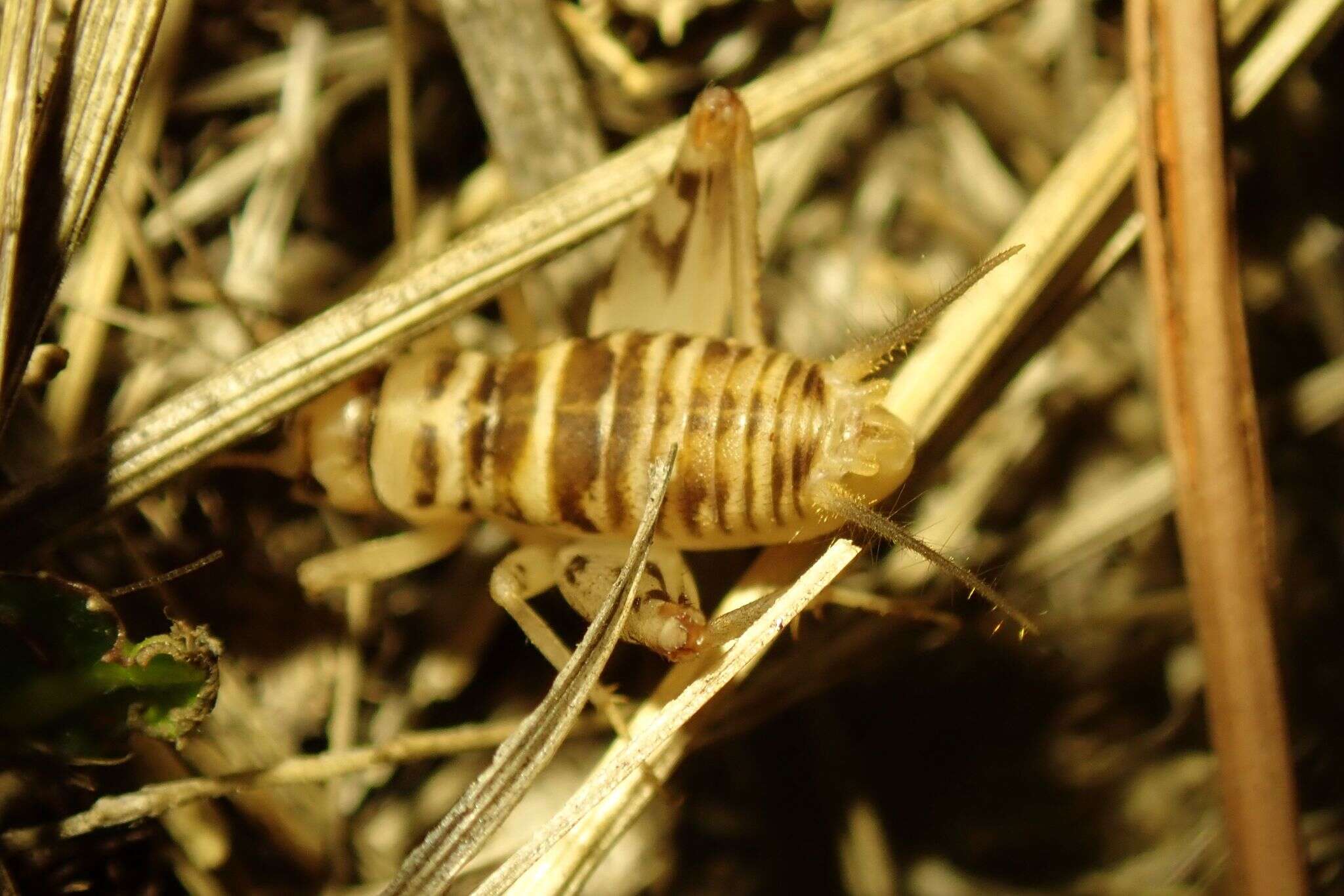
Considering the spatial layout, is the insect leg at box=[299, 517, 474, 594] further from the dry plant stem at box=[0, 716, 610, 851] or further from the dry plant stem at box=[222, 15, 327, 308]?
the dry plant stem at box=[222, 15, 327, 308]

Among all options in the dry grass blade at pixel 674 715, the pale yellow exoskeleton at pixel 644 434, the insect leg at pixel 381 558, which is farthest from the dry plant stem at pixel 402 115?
the dry grass blade at pixel 674 715

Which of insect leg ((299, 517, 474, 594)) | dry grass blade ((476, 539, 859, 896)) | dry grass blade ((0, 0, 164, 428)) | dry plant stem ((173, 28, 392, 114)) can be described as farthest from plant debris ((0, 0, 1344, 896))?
dry grass blade ((0, 0, 164, 428))

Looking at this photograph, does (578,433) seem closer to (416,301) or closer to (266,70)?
(416,301)

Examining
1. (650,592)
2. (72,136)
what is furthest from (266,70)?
(650,592)

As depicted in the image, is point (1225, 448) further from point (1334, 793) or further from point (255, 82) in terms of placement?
point (255, 82)

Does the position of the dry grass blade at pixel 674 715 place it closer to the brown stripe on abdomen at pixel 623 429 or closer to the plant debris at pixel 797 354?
the plant debris at pixel 797 354

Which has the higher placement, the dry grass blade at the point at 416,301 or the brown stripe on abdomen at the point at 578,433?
the dry grass blade at the point at 416,301
